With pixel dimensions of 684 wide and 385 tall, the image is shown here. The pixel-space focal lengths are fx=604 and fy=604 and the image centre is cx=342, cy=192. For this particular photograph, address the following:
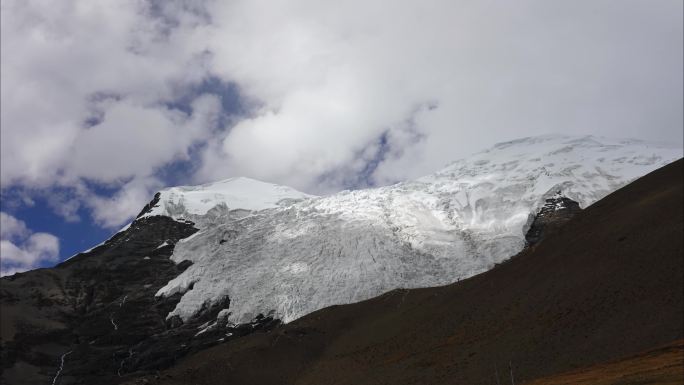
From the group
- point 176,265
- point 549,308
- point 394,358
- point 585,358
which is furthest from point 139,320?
point 585,358

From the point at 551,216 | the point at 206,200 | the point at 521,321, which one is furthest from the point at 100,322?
the point at 551,216

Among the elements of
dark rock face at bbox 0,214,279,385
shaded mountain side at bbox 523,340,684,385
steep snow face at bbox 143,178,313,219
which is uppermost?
steep snow face at bbox 143,178,313,219

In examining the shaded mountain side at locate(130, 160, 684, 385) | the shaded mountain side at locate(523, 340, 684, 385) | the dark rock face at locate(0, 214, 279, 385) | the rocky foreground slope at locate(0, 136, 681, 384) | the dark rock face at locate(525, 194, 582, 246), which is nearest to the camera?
the shaded mountain side at locate(523, 340, 684, 385)

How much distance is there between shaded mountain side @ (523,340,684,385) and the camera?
3519cm

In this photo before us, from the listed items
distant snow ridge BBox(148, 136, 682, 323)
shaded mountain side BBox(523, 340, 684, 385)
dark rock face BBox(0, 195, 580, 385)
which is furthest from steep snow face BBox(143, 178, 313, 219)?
shaded mountain side BBox(523, 340, 684, 385)

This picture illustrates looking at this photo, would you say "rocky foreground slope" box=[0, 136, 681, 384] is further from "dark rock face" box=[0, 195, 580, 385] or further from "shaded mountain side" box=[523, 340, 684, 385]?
"shaded mountain side" box=[523, 340, 684, 385]

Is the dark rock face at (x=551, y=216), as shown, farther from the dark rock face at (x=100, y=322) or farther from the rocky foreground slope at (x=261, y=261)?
the dark rock face at (x=100, y=322)

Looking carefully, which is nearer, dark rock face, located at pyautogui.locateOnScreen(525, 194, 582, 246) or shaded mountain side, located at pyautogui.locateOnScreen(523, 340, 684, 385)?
shaded mountain side, located at pyautogui.locateOnScreen(523, 340, 684, 385)

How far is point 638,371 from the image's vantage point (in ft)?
128

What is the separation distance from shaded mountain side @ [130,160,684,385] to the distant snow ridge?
73.8ft

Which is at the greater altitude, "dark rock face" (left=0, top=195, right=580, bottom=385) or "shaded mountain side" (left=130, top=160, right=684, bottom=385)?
Answer: "dark rock face" (left=0, top=195, right=580, bottom=385)

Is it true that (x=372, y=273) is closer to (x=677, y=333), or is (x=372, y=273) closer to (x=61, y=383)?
(x=61, y=383)

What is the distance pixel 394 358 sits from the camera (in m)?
71.1

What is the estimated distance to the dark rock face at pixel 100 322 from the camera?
10338 centimetres
